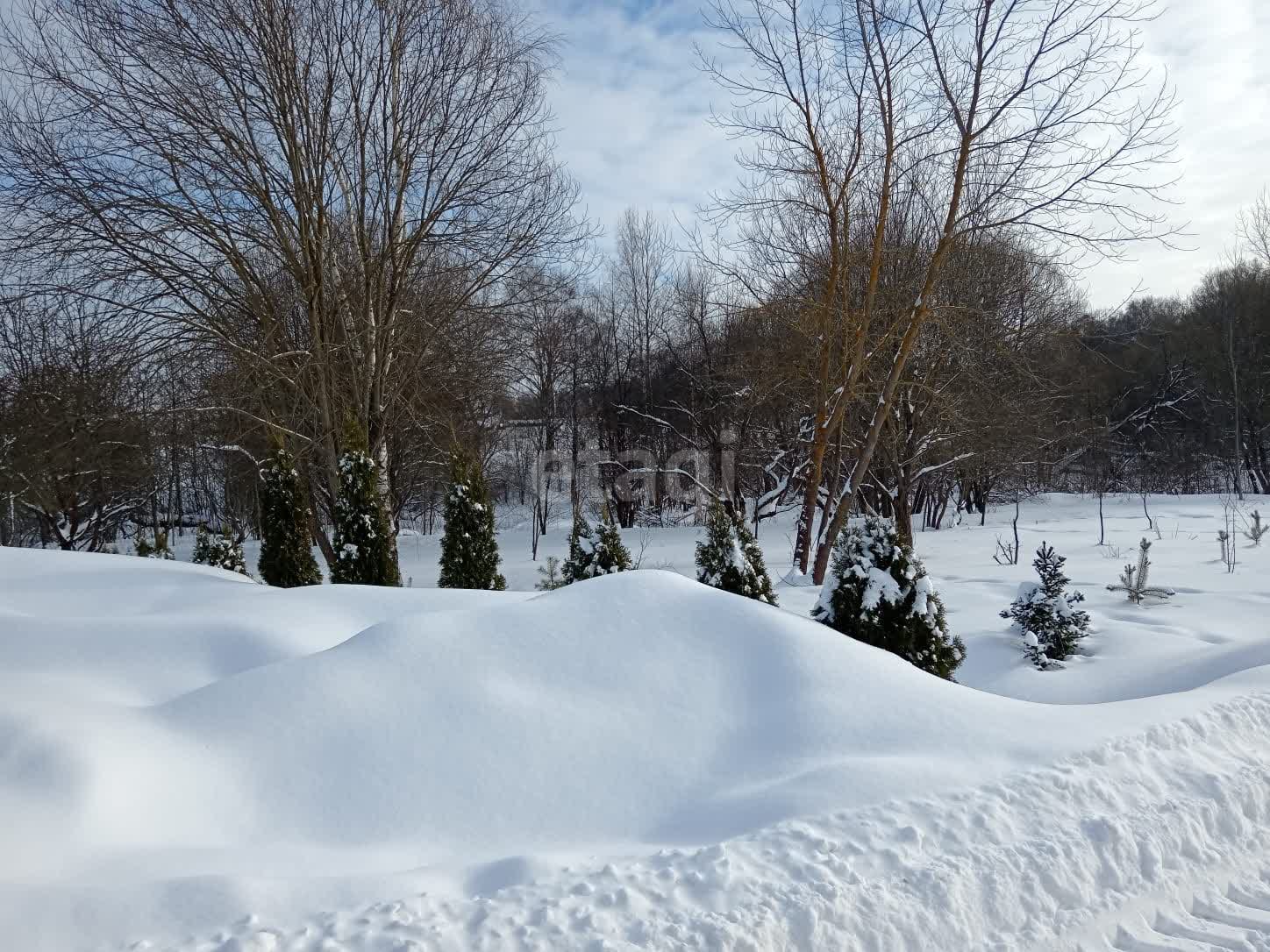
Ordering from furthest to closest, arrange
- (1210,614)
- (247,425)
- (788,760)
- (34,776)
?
(247,425), (1210,614), (788,760), (34,776)

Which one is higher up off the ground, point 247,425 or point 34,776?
point 247,425

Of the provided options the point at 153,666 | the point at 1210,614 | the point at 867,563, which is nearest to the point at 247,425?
the point at 153,666

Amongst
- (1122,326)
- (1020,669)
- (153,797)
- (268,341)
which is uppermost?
(1122,326)

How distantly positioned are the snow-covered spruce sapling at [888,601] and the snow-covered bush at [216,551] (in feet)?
31.7

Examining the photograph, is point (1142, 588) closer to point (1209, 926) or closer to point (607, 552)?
point (607, 552)

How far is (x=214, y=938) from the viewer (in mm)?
2291

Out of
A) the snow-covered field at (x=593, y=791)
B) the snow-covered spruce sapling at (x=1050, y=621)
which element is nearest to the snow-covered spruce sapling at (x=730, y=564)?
the snow-covered spruce sapling at (x=1050, y=621)

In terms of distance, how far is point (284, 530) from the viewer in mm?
11398

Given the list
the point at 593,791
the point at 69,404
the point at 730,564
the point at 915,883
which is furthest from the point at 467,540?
the point at 915,883

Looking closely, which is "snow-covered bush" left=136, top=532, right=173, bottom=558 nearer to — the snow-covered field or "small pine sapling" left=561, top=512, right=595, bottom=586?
"small pine sapling" left=561, top=512, right=595, bottom=586

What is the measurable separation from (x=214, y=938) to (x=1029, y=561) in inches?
557

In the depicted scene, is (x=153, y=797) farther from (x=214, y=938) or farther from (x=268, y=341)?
(x=268, y=341)

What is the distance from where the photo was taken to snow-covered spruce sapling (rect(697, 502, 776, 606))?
8.37m

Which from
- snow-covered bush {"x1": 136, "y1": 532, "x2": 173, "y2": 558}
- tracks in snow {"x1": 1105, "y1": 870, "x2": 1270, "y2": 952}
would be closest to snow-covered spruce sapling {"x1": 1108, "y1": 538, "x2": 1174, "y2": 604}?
tracks in snow {"x1": 1105, "y1": 870, "x2": 1270, "y2": 952}
